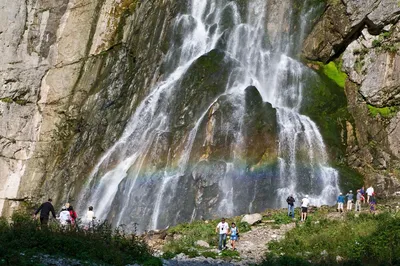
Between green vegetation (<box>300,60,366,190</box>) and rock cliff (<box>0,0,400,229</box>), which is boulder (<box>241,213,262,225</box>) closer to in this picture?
rock cliff (<box>0,0,400,229</box>)

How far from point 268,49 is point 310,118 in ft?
32.2

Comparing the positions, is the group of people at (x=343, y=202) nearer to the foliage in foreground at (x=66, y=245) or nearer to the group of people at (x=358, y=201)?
the group of people at (x=358, y=201)

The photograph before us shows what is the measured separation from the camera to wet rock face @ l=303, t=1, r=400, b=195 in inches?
1369

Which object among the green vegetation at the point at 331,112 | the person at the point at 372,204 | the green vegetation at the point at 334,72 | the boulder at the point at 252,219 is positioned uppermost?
the green vegetation at the point at 334,72

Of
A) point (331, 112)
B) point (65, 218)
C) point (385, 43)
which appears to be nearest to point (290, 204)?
point (65, 218)

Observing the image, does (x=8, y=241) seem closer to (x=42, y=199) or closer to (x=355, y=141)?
(x=355, y=141)

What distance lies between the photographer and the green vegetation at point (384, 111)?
37250mm

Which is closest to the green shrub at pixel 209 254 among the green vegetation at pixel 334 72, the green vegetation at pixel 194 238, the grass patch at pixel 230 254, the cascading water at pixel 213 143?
the green vegetation at pixel 194 238

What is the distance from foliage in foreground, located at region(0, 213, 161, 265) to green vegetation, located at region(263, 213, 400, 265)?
4.90 metres

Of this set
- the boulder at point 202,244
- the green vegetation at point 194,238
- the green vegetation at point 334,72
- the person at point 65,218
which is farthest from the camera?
the green vegetation at point 334,72

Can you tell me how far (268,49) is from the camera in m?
45.0

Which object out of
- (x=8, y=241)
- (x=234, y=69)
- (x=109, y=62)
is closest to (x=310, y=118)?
(x=234, y=69)

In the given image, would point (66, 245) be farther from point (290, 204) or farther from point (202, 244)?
point (290, 204)

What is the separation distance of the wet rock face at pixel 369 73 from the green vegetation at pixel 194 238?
12.2 m
